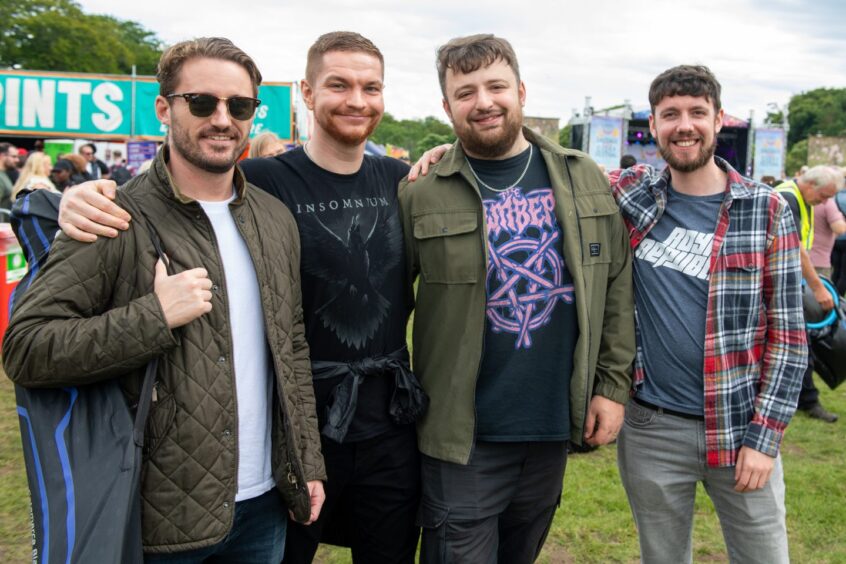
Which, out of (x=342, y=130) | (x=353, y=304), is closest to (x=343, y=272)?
(x=353, y=304)

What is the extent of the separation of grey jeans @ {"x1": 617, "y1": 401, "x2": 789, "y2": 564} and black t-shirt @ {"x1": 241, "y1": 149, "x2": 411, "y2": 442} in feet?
3.19

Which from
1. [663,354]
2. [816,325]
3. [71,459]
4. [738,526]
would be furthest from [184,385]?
[816,325]

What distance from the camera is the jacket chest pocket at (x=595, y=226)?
8.19 feet

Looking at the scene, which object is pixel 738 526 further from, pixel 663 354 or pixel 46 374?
pixel 46 374

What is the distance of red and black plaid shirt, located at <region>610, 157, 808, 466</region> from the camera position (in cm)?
240

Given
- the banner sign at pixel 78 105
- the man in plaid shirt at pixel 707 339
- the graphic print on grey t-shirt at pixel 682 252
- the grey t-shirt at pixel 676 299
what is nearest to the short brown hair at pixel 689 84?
the man in plaid shirt at pixel 707 339

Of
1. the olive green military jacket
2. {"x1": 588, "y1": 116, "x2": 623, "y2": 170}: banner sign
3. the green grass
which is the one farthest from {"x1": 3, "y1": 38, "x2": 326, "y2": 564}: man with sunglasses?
{"x1": 588, "y1": 116, "x2": 623, "y2": 170}: banner sign

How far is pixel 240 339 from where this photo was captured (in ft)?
6.44

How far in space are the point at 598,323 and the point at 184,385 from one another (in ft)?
4.83

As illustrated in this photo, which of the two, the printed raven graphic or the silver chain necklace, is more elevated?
the silver chain necklace

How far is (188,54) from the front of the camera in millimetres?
1965

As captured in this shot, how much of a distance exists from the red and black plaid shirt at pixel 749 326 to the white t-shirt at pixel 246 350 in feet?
5.10

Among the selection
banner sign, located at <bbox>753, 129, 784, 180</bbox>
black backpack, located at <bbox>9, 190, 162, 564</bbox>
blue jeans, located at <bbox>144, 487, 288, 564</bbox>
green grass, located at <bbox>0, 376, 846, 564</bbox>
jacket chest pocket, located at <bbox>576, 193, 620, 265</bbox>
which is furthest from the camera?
banner sign, located at <bbox>753, 129, 784, 180</bbox>

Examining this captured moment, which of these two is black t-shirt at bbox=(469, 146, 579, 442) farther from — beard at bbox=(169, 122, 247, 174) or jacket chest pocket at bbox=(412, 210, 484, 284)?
beard at bbox=(169, 122, 247, 174)
